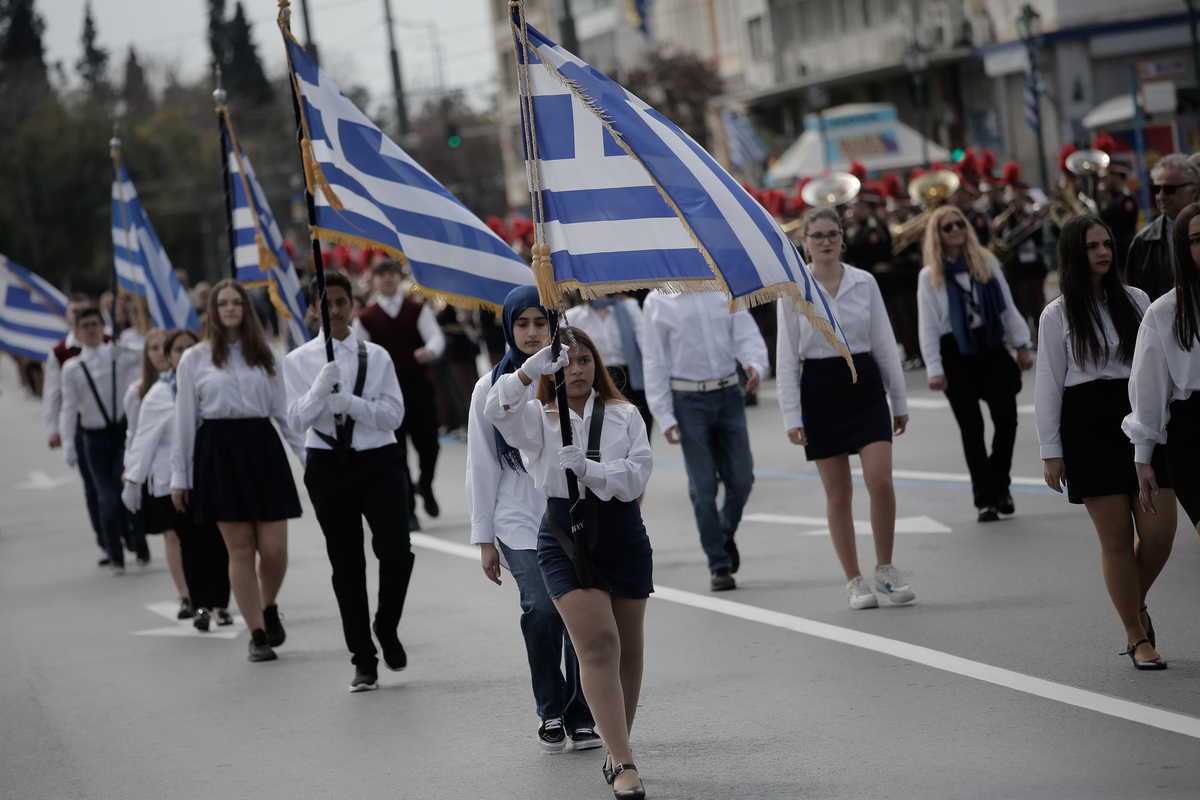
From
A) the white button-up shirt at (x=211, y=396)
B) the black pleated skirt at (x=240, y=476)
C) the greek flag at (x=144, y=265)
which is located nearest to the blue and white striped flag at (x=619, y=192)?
the white button-up shirt at (x=211, y=396)

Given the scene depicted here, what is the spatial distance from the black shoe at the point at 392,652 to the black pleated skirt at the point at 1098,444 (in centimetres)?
332

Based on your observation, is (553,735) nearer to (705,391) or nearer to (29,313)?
(705,391)

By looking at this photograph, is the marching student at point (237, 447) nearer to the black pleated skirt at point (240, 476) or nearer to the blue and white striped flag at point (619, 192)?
the black pleated skirt at point (240, 476)

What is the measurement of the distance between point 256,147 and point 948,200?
58676 mm

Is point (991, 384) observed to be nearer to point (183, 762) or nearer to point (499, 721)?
point (499, 721)

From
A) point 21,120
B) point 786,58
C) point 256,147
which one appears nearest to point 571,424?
point 786,58

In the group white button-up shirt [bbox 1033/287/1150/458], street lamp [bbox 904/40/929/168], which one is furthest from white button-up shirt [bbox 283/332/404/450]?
street lamp [bbox 904/40/929/168]

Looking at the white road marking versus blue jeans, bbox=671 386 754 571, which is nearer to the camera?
the white road marking

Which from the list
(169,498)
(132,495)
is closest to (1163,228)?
(169,498)

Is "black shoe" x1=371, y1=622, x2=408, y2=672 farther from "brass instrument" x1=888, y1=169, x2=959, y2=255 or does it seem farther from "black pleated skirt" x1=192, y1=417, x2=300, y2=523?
"brass instrument" x1=888, y1=169, x2=959, y2=255

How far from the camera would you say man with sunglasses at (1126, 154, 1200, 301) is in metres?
8.34

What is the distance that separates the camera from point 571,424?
530 cm

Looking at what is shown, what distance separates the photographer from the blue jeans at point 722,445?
8867 millimetres

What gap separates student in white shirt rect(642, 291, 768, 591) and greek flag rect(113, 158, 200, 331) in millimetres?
5280
